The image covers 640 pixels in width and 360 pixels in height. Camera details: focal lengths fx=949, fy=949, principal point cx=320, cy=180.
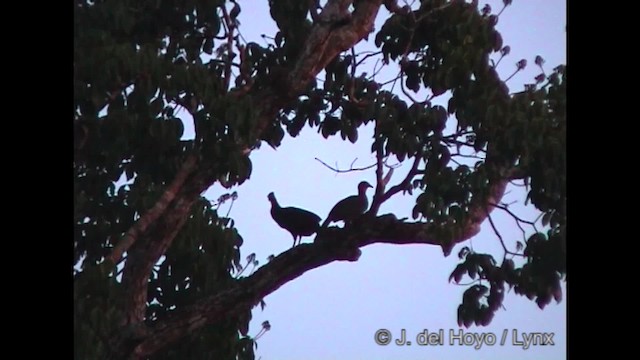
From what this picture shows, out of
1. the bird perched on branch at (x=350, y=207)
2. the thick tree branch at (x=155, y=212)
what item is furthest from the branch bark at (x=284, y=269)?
the thick tree branch at (x=155, y=212)

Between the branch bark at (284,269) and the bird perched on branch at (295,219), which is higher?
the bird perched on branch at (295,219)

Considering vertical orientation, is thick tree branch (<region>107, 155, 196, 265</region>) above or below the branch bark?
above

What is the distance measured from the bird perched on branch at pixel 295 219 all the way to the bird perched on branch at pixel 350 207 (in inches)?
2.4

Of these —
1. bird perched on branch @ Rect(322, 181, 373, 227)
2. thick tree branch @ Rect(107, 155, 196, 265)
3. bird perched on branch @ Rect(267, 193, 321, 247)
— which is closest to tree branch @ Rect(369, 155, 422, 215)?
bird perched on branch @ Rect(322, 181, 373, 227)

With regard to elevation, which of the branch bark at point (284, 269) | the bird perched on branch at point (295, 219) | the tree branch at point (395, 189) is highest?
the tree branch at point (395, 189)

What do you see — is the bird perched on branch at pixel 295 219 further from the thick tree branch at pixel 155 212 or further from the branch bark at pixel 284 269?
the thick tree branch at pixel 155 212

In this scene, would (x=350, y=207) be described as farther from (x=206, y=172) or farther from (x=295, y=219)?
(x=206, y=172)

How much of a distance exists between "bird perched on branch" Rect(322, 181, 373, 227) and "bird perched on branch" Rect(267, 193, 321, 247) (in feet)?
0.20

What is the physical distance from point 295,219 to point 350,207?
0.71 feet

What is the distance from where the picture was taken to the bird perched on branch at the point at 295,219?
11.9ft

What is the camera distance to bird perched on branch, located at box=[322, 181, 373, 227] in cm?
364

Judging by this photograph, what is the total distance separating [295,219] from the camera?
3646mm

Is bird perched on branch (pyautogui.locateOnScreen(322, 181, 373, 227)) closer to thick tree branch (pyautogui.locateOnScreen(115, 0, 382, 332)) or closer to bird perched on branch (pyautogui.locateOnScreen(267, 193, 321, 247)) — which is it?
bird perched on branch (pyautogui.locateOnScreen(267, 193, 321, 247))
